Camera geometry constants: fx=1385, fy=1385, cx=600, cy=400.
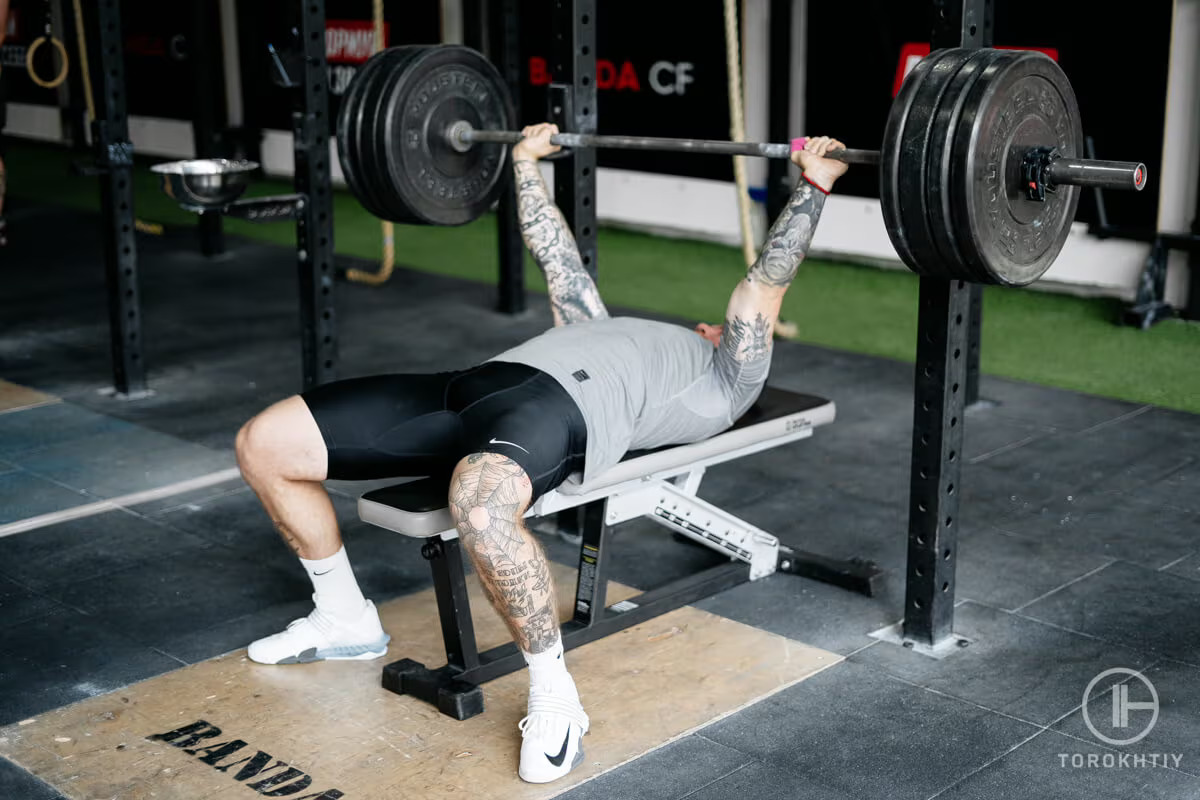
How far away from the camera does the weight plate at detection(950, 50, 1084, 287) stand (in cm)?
220

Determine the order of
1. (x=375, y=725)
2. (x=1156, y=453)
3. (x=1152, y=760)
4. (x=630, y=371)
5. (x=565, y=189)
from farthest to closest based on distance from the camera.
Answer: (x=1156, y=453) < (x=565, y=189) < (x=630, y=371) < (x=375, y=725) < (x=1152, y=760)

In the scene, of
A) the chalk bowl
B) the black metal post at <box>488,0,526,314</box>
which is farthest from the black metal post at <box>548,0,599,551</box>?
the black metal post at <box>488,0,526,314</box>

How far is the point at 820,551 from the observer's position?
3.23 metres

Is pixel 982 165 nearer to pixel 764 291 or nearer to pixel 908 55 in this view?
pixel 764 291

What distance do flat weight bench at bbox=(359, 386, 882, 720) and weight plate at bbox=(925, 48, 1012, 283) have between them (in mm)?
702

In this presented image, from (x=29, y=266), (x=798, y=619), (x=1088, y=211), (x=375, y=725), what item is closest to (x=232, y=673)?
(x=375, y=725)

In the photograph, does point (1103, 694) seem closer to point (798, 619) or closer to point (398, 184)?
point (798, 619)

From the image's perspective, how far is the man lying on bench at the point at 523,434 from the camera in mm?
2289

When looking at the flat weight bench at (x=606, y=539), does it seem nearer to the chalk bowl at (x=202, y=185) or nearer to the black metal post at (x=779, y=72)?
the chalk bowl at (x=202, y=185)

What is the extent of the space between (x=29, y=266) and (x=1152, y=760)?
568cm

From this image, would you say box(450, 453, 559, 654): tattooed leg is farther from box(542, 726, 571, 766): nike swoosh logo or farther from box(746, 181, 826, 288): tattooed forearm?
box(746, 181, 826, 288): tattooed forearm

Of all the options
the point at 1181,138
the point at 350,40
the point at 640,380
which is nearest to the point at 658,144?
the point at 640,380

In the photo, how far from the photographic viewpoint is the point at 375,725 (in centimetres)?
244

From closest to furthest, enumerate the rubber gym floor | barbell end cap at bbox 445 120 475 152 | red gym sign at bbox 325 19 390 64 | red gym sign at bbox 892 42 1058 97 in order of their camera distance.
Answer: the rubber gym floor → barbell end cap at bbox 445 120 475 152 → red gym sign at bbox 892 42 1058 97 → red gym sign at bbox 325 19 390 64
